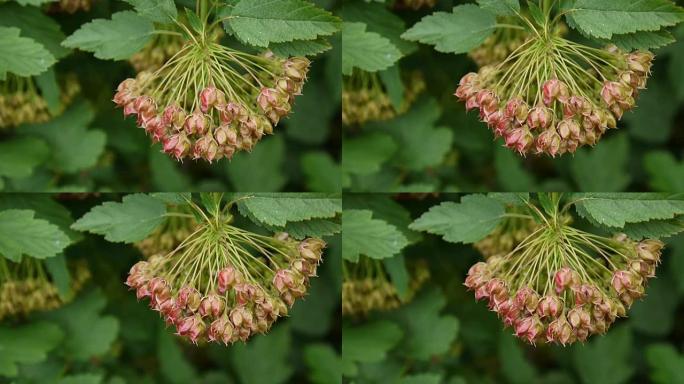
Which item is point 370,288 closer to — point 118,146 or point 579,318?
point 579,318

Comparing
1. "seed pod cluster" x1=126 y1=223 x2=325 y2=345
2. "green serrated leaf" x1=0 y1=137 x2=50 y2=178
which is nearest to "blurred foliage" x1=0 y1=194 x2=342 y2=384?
"green serrated leaf" x1=0 y1=137 x2=50 y2=178

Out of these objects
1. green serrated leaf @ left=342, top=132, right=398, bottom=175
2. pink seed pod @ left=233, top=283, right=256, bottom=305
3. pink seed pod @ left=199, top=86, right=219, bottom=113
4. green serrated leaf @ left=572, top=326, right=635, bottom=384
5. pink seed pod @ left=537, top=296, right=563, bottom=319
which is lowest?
green serrated leaf @ left=572, top=326, right=635, bottom=384

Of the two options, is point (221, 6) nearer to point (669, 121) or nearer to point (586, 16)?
point (586, 16)

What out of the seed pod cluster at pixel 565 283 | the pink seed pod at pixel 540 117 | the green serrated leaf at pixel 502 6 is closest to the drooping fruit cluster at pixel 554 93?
the pink seed pod at pixel 540 117

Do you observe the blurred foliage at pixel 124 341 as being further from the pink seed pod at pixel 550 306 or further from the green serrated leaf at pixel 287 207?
the pink seed pod at pixel 550 306

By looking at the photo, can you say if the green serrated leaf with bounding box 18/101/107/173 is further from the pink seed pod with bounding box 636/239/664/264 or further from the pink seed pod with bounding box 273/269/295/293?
the pink seed pod with bounding box 636/239/664/264
